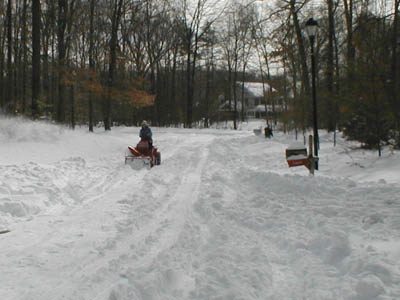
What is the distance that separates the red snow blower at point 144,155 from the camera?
1112 centimetres

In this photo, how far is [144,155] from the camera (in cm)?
1114

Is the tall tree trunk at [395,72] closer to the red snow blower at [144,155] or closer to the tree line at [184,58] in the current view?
the tree line at [184,58]

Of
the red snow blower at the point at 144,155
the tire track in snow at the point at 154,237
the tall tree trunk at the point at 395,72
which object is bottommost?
the tire track in snow at the point at 154,237

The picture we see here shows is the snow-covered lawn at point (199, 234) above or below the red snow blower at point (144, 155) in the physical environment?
below

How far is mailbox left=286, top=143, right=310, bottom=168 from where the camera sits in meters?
8.52

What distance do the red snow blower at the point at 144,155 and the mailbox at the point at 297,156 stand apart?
15.6 ft

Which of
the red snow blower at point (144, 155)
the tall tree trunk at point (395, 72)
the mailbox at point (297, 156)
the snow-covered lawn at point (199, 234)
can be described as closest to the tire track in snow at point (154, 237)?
the snow-covered lawn at point (199, 234)

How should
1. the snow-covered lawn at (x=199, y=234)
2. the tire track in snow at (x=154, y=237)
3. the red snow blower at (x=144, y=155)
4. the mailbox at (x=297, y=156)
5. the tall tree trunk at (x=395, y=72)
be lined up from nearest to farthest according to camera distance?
the snow-covered lawn at (x=199, y=234)
the tire track in snow at (x=154, y=237)
the tall tree trunk at (x=395, y=72)
the mailbox at (x=297, y=156)
the red snow blower at (x=144, y=155)

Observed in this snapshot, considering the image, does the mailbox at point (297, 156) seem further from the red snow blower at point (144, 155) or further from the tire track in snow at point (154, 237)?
the red snow blower at point (144, 155)

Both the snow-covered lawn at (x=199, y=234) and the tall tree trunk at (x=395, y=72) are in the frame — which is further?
the tall tree trunk at (x=395, y=72)

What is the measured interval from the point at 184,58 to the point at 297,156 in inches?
1543

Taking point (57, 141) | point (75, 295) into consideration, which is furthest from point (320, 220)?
point (57, 141)

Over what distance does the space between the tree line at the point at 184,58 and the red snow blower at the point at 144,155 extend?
5733 mm

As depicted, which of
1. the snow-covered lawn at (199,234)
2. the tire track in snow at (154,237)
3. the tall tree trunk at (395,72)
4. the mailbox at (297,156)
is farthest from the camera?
the mailbox at (297,156)
